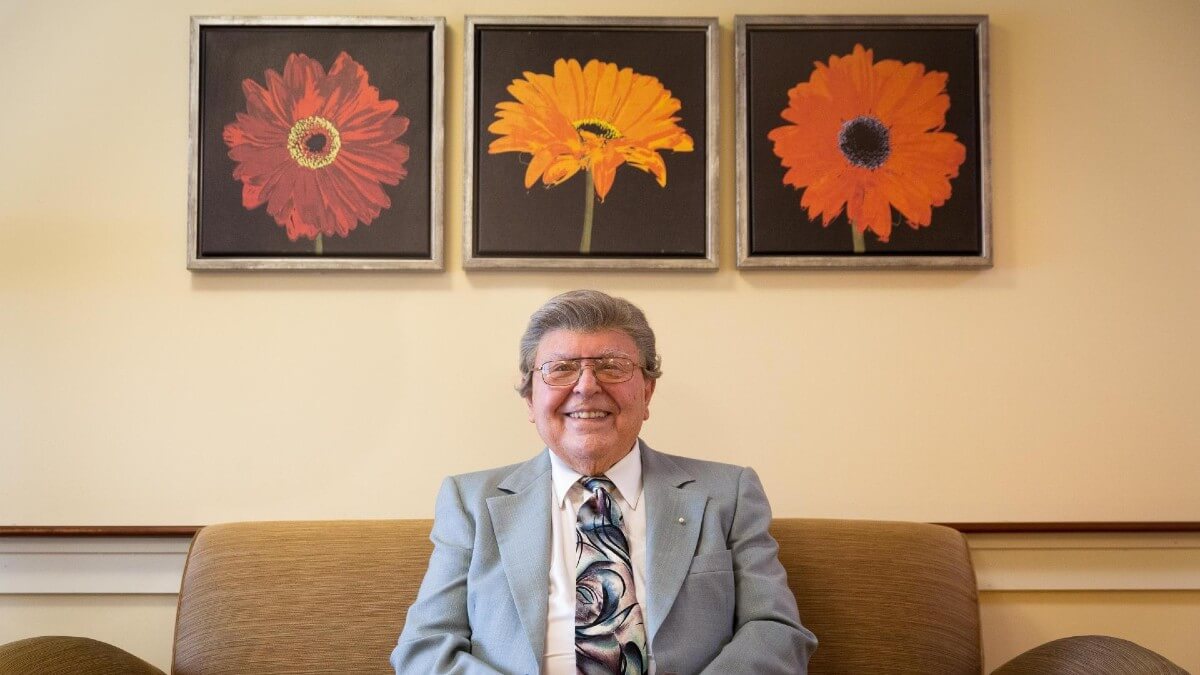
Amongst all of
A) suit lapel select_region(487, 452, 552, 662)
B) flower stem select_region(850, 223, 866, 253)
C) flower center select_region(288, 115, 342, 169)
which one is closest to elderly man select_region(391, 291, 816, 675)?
suit lapel select_region(487, 452, 552, 662)

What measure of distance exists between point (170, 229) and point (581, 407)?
1.25 meters

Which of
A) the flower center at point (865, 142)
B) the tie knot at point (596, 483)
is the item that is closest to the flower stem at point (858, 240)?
the flower center at point (865, 142)

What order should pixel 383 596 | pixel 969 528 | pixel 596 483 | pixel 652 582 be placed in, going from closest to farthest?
pixel 652 582 < pixel 596 483 < pixel 383 596 < pixel 969 528

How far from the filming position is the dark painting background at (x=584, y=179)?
97.4 inches

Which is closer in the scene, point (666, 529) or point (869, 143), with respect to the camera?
point (666, 529)

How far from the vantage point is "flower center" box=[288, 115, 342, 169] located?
8.13 feet

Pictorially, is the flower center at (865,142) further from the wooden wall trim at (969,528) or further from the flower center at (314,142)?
the flower center at (314,142)

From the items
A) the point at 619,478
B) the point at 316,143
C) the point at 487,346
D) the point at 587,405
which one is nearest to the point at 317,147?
the point at 316,143

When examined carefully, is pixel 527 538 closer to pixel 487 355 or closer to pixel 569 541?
pixel 569 541

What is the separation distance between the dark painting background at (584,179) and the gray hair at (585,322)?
0.45 meters

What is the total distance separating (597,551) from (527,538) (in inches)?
5.6

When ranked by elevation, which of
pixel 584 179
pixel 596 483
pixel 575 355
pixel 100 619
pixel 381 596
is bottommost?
pixel 100 619

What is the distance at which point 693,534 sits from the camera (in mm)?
1979

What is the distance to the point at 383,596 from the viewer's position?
7.21 ft
